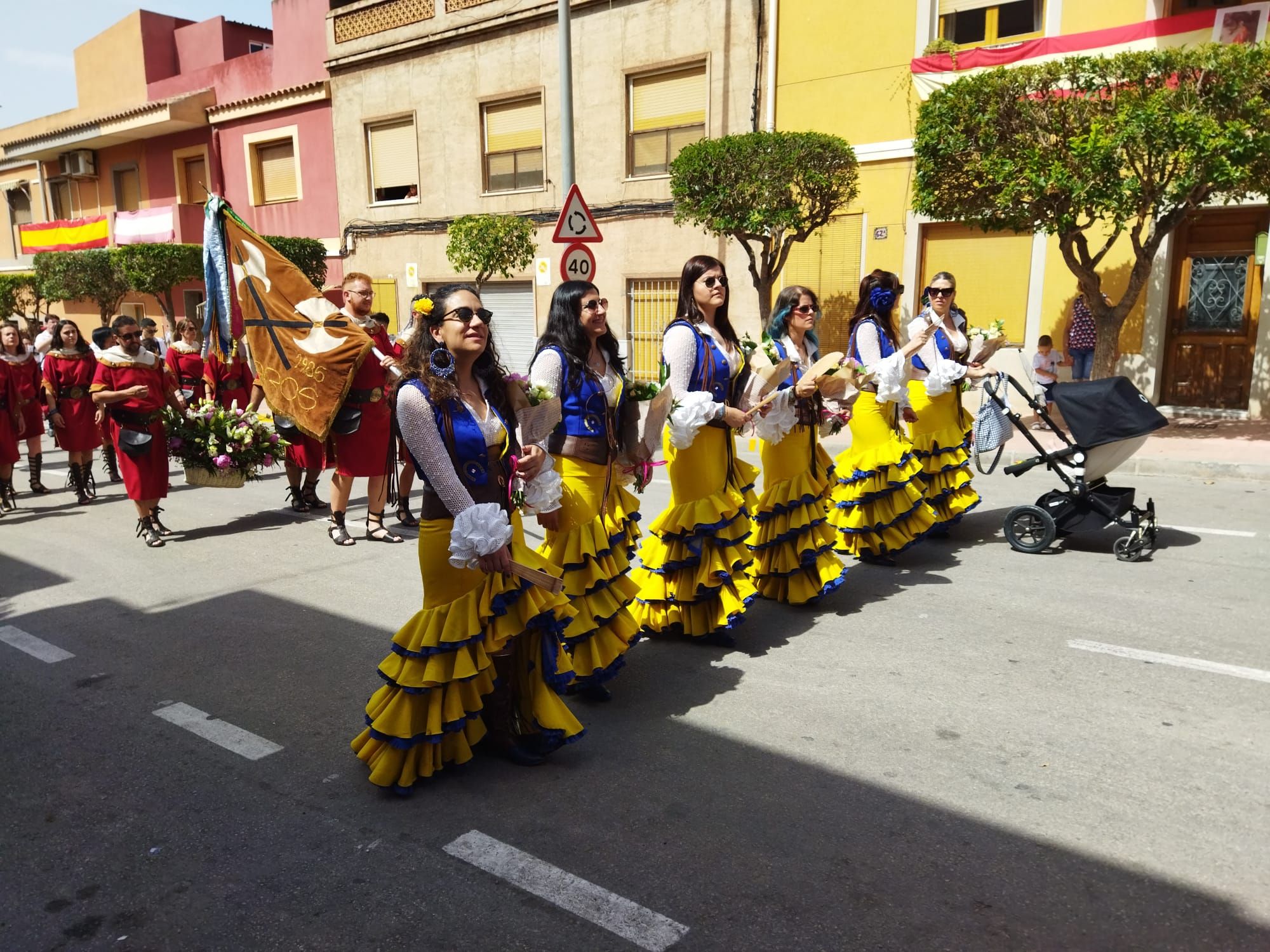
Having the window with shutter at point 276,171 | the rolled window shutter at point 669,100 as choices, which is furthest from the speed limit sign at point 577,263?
the window with shutter at point 276,171

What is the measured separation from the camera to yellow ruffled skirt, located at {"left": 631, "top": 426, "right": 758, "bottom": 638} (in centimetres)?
502

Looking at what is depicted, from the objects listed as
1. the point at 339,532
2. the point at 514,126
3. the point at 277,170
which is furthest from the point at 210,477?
the point at 277,170

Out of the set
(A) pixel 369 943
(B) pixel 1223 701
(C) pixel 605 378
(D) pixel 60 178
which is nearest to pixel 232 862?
(A) pixel 369 943

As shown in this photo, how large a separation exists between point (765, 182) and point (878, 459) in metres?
8.06

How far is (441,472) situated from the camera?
140 inches

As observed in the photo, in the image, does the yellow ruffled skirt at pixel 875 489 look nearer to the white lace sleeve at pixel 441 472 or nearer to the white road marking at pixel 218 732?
the white lace sleeve at pixel 441 472

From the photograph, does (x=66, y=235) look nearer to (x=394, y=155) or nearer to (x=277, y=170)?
(x=277, y=170)

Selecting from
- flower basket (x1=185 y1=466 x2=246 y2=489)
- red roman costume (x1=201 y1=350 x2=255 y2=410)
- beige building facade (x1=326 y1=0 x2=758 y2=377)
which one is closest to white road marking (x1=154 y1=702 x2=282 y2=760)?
flower basket (x1=185 y1=466 x2=246 y2=489)

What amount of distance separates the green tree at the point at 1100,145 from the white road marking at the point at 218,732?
10332mm

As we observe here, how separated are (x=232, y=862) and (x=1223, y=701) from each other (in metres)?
4.22

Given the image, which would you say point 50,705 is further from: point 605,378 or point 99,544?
point 99,544

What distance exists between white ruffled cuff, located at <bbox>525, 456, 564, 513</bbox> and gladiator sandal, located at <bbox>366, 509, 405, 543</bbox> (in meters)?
4.25

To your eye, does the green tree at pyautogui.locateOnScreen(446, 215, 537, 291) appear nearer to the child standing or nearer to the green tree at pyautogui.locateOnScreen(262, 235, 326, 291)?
the green tree at pyautogui.locateOnScreen(262, 235, 326, 291)

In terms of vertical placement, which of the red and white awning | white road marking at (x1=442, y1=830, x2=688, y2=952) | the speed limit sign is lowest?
white road marking at (x1=442, y1=830, x2=688, y2=952)
